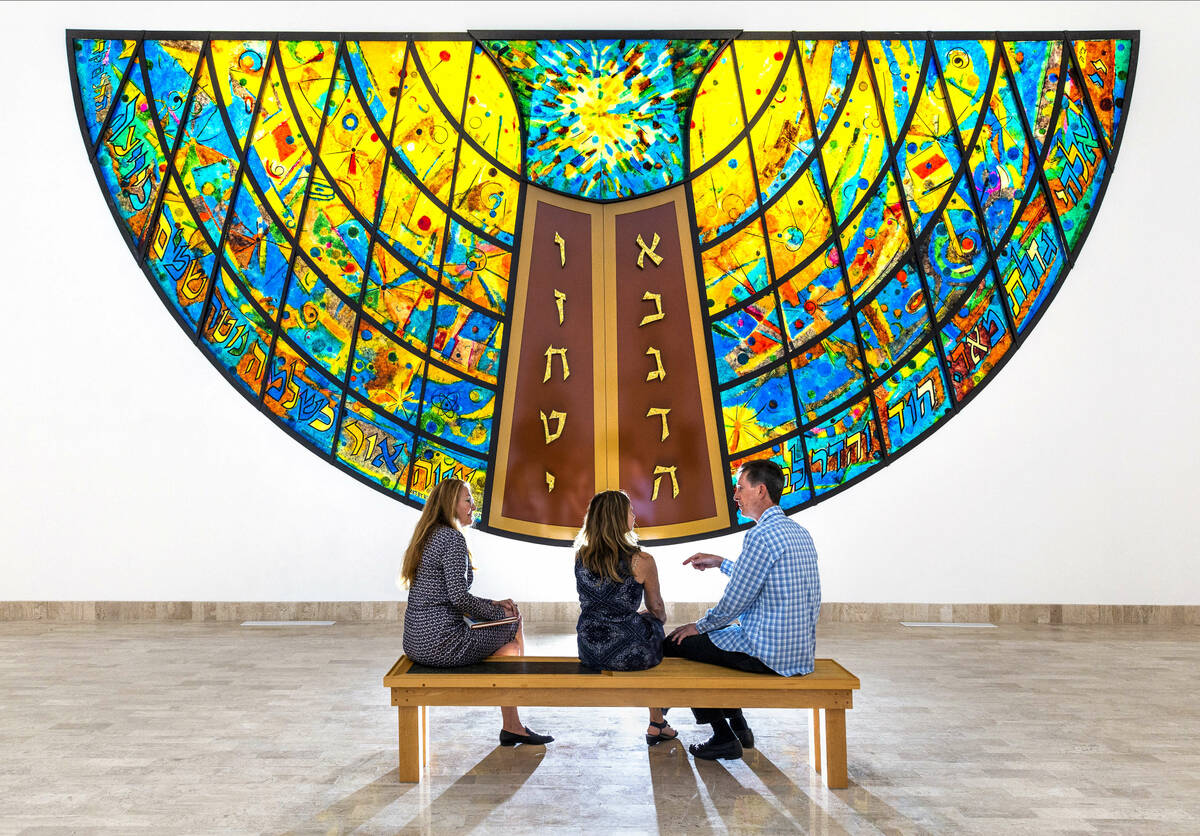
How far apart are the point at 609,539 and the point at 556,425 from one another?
281 centimetres

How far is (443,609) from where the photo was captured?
297 centimetres

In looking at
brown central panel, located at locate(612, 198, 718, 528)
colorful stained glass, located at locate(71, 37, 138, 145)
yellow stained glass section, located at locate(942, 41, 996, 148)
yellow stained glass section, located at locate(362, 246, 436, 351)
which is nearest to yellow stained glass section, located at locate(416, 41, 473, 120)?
yellow stained glass section, located at locate(362, 246, 436, 351)

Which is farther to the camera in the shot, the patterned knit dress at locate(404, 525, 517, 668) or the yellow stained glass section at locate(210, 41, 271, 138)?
the yellow stained glass section at locate(210, 41, 271, 138)

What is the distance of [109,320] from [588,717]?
4.25m

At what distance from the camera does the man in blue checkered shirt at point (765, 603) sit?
2.78 m

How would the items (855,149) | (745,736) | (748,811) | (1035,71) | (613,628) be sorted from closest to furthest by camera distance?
1. (748,811)
2. (613,628)
3. (745,736)
4. (1035,71)
5. (855,149)

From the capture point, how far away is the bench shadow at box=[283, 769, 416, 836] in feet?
7.67

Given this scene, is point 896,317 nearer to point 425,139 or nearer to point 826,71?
point 826,71

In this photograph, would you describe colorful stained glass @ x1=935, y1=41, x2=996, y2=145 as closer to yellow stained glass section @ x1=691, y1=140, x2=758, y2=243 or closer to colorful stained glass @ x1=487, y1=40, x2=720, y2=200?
yellow stained glass section @ x1=691, y1=140, x2=758, y2=243

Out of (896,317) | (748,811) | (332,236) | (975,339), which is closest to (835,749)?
(748,811)

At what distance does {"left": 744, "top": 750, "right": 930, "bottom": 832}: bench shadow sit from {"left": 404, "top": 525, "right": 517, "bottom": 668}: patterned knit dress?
3.48 feet

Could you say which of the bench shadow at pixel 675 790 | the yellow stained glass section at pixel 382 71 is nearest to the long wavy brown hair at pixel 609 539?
the bench shadow at pixel 675 790

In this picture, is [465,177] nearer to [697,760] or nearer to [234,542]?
[234,542]

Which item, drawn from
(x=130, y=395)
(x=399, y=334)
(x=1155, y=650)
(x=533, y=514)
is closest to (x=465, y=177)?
(x=399, y=334)
